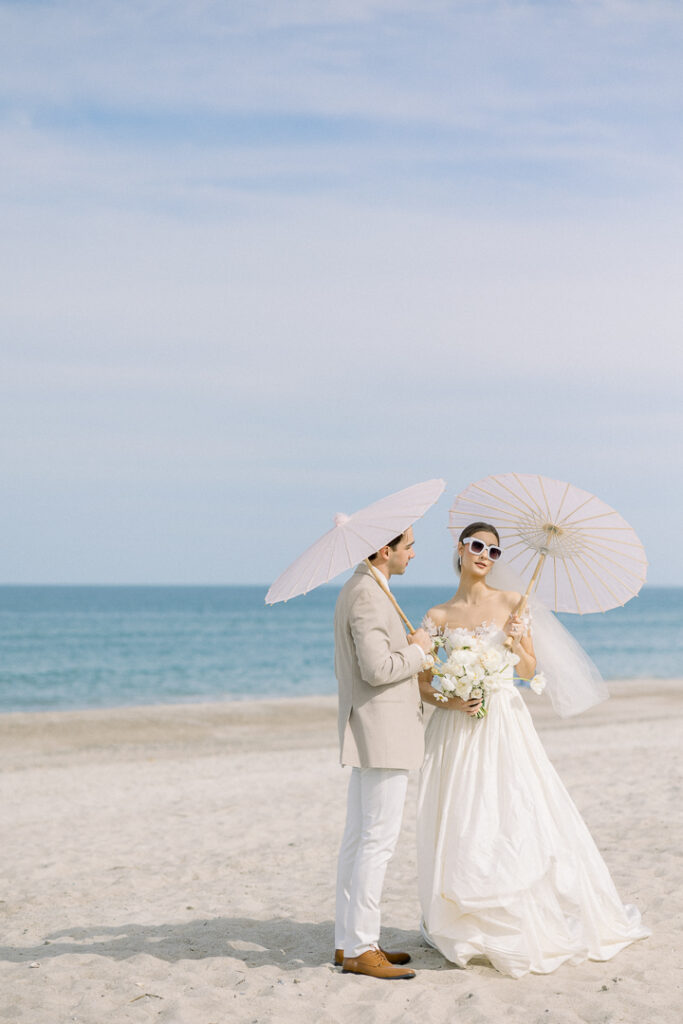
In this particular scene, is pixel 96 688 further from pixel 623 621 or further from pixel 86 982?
pixel 623 621

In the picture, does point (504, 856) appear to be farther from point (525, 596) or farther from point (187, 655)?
point (187, 655)

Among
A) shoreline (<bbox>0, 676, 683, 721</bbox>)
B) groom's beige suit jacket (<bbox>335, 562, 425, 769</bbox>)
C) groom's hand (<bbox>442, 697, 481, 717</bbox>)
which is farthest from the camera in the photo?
shoreline (<bbox>0, 676, 683, 721</bbox>)

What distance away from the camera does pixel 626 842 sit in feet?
24.9

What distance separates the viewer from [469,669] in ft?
15.7

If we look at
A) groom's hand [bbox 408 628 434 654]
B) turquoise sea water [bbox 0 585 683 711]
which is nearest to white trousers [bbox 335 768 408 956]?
groom's hand [bbox 408 628 434 654]

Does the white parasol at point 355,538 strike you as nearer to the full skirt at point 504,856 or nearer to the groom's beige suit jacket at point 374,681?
the groom's beige suit jacket at point 374,681

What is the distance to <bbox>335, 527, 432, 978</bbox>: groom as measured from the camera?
15.3 ft

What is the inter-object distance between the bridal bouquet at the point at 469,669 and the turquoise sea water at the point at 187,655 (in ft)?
72.2

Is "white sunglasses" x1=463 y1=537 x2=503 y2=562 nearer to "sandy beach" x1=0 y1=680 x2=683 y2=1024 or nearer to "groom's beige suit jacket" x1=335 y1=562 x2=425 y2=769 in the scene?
"groom's beige suit jacket" x1=335 y1=562 x2=425 y2=769

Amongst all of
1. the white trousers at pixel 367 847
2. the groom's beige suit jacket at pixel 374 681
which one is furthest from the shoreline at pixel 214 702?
the groom's beige suit jacket at pixel 374 681

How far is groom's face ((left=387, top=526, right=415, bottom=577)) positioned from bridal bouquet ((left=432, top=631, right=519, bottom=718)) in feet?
1.38

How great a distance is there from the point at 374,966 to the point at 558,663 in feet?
5.65

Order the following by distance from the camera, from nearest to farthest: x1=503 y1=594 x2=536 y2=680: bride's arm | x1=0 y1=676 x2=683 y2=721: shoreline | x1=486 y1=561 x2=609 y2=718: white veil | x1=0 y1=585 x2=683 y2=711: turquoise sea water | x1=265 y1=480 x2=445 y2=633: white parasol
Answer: x1=265 y1=480 x2=445 y2=633: white parasol, x1=503 y1=594 x2=536 y2=680: bride's arm, x1=486 y1=561 x2=609 y2=718: white veil, x1=0 y1=676 x2=683 y2=721: shoreline, x1=0 y1=585 x2=683 y2=711: turquoise sea water

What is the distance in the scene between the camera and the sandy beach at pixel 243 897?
452 centimetres
